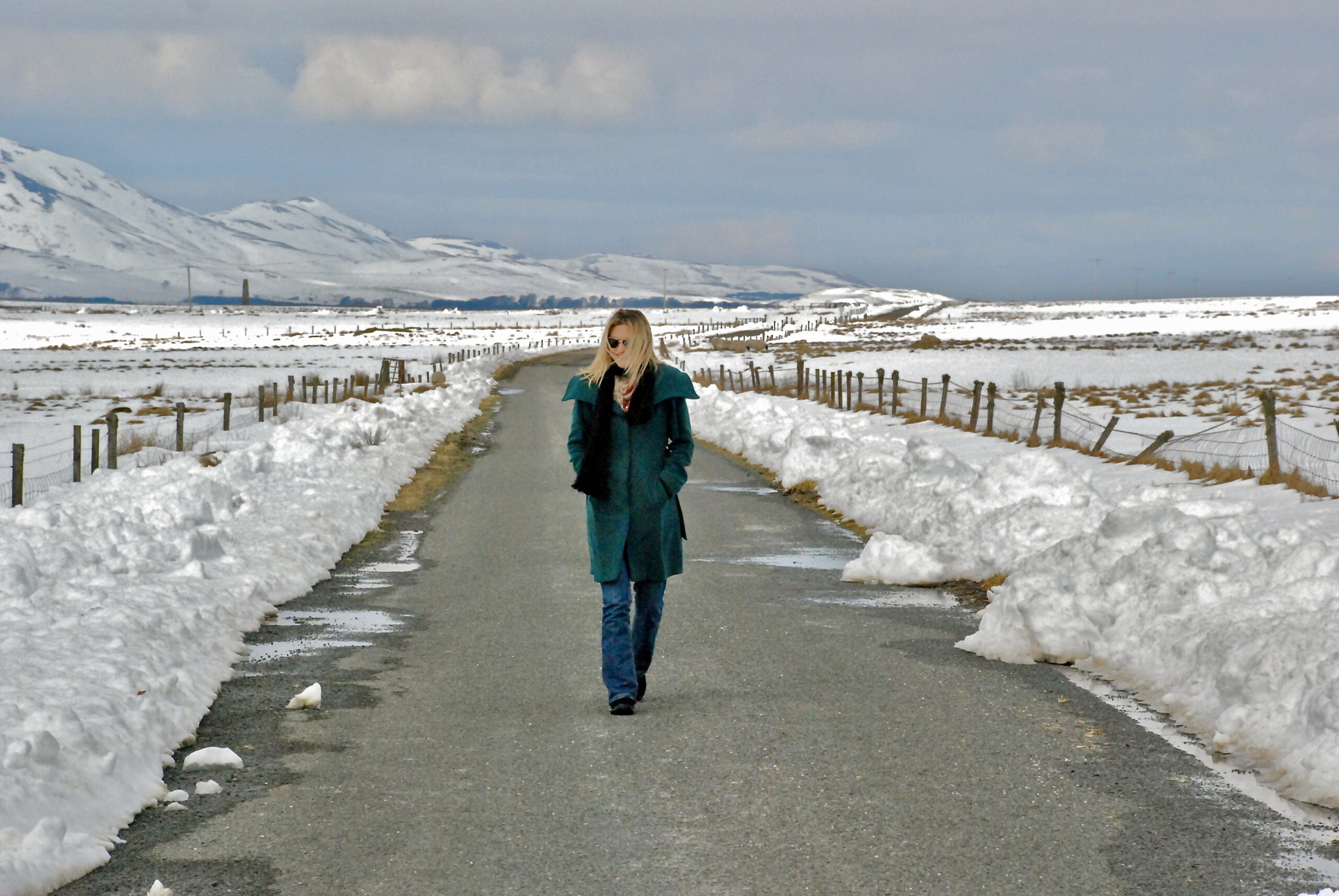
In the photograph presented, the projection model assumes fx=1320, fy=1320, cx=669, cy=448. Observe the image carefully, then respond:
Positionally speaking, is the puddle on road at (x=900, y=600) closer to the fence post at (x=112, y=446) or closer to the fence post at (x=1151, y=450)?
the fence post at (x=1151, y=450)

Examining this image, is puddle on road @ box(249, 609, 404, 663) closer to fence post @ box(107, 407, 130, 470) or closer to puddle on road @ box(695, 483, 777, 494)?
puddle on road @ box(695, 483, 777, 494)

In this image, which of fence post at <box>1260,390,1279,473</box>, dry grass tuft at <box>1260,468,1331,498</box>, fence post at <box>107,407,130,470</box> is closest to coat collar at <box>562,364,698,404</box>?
dry grass tuft at <box>1260,468,1331,498</box>

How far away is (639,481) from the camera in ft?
22.0

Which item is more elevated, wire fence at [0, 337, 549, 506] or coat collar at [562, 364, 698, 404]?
coat collar at [562, 364, 698, 404]

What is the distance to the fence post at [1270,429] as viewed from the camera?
15008 millimetres

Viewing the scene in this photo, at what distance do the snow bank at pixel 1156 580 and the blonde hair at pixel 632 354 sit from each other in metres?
2.98

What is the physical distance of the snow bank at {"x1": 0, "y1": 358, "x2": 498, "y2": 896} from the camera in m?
4.93

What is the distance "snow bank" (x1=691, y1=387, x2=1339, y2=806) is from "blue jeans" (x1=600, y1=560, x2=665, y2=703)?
2.30 metres

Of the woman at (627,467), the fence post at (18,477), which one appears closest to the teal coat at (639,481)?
the woman at (627,467)

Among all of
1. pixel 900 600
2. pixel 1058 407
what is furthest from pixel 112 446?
pixel 1058 407

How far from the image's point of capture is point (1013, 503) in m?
11.6

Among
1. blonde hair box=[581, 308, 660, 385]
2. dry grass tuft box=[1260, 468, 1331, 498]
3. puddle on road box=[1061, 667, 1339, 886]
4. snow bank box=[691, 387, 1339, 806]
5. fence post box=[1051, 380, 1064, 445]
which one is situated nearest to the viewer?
puddle on road box=[1061, 667, 1339, 886]

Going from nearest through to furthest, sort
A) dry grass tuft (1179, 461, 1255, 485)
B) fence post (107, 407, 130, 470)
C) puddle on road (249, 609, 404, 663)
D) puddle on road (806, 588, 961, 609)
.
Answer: puddle on road (249, 609, 404, 663) → puddle on road (806, 588, 961, 609) → dry grass tuft (1179, 461, 1255, 485) → fence post (107, 407, 130, 470)

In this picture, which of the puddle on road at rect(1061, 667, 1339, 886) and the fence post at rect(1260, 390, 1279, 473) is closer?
the puddle on road at rect(1061, 667, 1339, 886)
